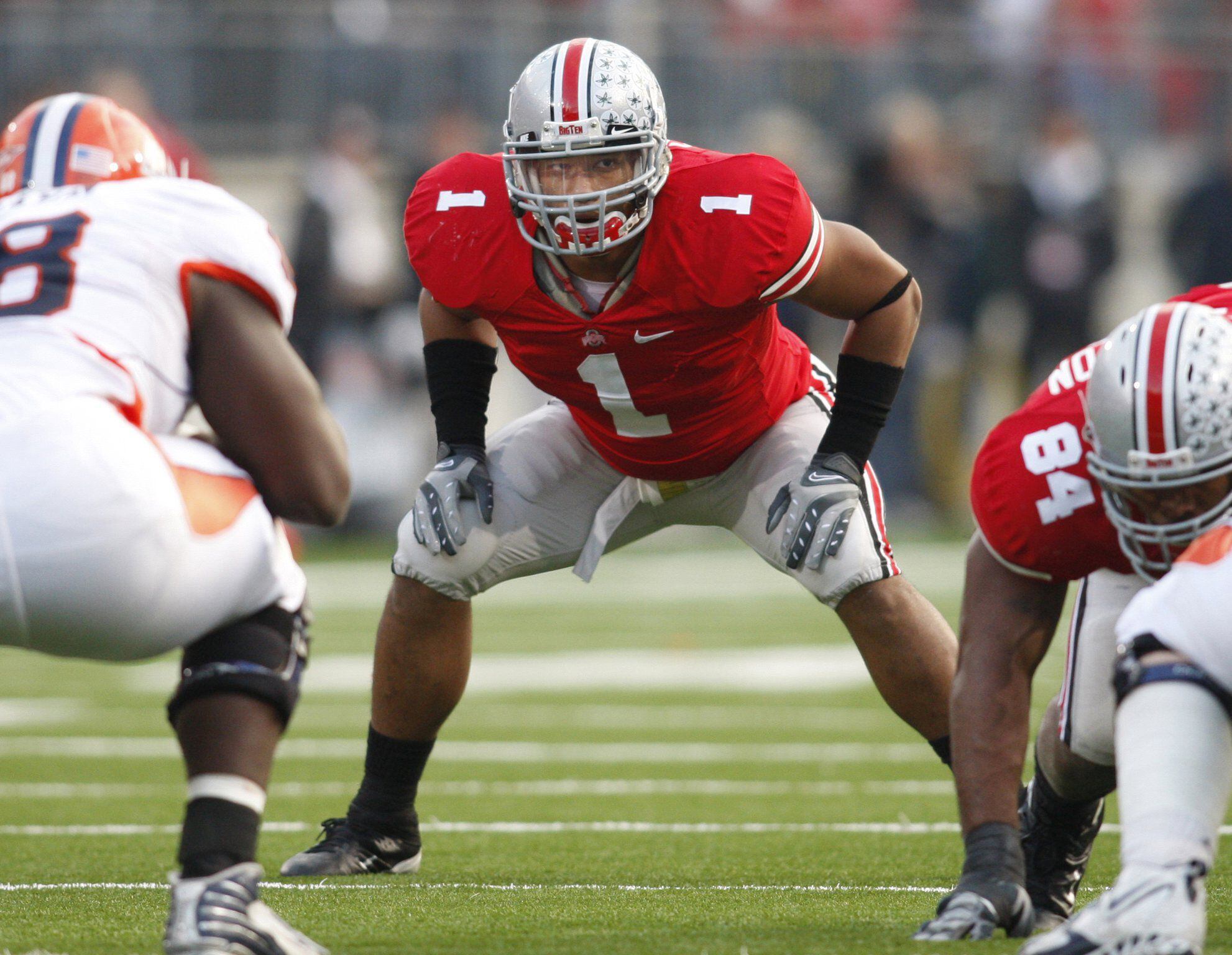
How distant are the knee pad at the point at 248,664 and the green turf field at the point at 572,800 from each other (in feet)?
1.52

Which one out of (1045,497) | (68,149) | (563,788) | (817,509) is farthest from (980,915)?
(563,788)

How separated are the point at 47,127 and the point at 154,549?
94cm

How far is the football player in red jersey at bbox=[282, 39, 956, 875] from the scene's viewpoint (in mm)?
3654

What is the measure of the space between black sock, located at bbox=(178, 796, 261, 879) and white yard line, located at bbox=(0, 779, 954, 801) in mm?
2318

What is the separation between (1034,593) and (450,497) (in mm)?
1180

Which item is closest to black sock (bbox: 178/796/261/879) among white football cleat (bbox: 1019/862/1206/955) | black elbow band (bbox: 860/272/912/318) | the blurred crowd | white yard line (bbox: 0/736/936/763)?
white football cleat (bbox: 1019/862/1206/955)

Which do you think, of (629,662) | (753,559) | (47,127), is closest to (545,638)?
(629,662)

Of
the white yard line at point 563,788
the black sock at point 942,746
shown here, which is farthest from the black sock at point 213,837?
the white yard line at point 563,788

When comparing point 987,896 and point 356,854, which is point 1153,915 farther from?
point 356,854

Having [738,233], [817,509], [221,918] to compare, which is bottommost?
[221,918]

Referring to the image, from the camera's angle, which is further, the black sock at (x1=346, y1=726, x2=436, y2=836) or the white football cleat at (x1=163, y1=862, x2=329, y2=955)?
the black sock at (x1=346, y1=726, x2=436, y2=836)

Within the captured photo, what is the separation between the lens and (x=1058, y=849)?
351 centimetres

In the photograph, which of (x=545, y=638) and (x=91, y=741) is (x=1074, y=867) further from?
(x=545, y=638)

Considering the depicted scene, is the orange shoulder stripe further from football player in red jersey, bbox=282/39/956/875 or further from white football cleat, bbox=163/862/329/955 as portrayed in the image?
white football cleat, bbox=163/862/329/955
